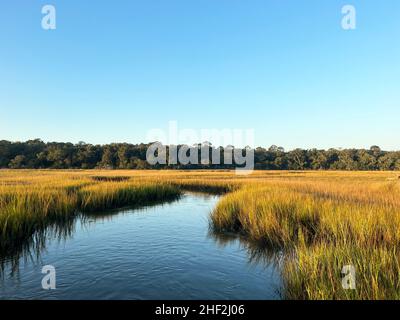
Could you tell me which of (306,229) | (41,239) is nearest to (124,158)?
(41,239)

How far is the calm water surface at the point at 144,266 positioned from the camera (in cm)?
577

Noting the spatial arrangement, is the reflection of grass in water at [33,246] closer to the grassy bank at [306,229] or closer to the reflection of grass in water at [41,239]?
the reflection of grass in water at [41,239]

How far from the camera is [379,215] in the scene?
7.98 m

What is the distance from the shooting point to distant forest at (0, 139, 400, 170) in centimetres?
6412

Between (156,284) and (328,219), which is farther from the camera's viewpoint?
(328,219)

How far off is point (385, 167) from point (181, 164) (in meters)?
63.8

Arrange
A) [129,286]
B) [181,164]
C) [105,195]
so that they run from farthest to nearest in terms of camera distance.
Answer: [181,164], [105,195], [129,286]

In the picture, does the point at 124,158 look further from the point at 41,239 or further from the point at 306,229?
the point at 306,229

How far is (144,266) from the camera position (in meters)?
7.20

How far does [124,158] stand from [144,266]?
7071cm

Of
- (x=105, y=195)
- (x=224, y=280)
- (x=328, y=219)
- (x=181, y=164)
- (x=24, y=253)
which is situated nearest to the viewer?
(x=224, y=280)
